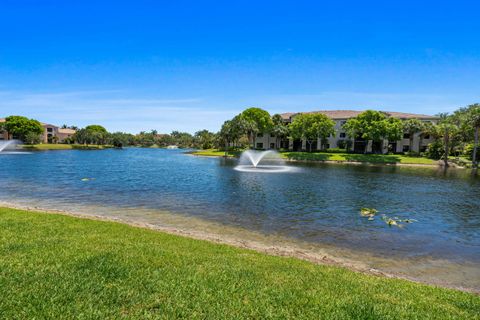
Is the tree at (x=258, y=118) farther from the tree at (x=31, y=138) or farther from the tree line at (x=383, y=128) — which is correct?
the tree at (x=31, y=138)

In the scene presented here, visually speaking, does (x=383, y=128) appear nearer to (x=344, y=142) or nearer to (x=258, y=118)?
(x=344, y=142)

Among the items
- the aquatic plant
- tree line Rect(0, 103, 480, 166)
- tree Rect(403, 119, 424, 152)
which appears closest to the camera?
the aquatic plant

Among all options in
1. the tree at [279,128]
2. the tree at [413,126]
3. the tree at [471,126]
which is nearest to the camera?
the tree at [471,126]

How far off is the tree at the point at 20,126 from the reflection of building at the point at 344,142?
103m

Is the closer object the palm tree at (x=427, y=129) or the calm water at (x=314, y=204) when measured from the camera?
the calm water at (x=314, y=204)

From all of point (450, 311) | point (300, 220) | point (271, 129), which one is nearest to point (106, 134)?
point (271, 129)

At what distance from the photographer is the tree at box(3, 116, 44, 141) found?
5143 inches

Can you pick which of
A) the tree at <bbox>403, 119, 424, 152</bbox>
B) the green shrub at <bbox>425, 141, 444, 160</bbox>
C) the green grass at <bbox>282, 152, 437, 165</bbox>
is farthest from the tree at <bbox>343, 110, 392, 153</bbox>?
the green shrub at <bbox>425, 141, 444, 160</bbox>

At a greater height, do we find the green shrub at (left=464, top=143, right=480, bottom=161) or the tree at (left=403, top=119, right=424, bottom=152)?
the tree at (left=403, top=119, right=424, bottom=152)

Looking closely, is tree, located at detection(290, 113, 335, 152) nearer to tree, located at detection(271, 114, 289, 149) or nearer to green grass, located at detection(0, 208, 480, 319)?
tree, located at detection(271, 114, 289, 149)

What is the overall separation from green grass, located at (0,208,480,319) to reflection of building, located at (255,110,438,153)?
302ft

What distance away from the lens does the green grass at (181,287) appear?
228 inches

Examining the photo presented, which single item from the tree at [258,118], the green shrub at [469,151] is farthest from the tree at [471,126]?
the tree at [258,118]

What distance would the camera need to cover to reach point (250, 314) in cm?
579
